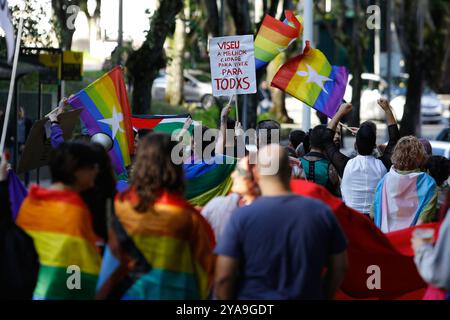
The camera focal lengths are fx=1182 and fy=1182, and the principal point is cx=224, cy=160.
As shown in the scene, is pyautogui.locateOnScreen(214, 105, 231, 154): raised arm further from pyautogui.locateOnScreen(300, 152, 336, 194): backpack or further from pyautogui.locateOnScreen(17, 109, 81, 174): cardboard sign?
pyautogui.locateOnScreen(17, 109, 81, 174): cardboard sign

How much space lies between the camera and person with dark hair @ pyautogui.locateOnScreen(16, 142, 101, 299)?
5996mm

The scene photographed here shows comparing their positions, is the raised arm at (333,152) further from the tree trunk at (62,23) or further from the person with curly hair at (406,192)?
the tree trunk at (62,23)

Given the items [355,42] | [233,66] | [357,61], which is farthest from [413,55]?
[233,66]

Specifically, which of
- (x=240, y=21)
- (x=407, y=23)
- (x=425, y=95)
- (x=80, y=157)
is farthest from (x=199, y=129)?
(x=425, y=95)

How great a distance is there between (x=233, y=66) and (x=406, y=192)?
3.20m

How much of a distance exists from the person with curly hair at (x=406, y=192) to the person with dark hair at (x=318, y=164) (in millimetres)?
522

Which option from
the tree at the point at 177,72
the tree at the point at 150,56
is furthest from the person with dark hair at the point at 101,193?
the tree at the point at 177,72

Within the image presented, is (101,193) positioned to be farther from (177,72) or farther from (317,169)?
(177,72)

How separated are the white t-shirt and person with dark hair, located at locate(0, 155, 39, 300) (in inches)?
166

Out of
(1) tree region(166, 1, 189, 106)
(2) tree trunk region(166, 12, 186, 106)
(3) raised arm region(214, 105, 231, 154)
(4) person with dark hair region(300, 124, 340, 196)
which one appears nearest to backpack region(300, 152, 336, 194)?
(4) person with dark hair region(300, 124, 340, 196)

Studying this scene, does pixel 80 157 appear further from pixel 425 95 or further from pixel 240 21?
pixel 425 95

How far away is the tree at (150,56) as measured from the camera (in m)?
21.3

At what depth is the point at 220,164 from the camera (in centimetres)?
966

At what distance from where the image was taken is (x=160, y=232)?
5746 millimetres
